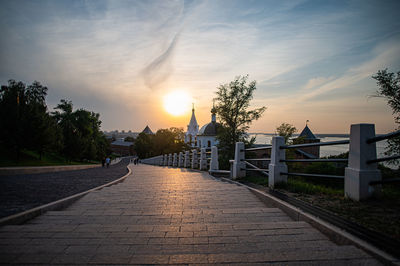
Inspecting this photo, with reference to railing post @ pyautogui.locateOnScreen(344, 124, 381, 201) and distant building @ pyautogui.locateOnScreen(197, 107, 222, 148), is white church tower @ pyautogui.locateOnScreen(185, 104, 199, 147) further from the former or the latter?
railing post @ pyautogui.locateOnScreen(344, 124, 381, 201)

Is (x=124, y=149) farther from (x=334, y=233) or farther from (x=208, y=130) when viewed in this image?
(x=334, y=233)

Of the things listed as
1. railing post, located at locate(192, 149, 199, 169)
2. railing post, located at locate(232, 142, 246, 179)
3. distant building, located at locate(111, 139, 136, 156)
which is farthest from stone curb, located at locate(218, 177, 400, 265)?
distant building, located at locate(111, 139, 136, 156)

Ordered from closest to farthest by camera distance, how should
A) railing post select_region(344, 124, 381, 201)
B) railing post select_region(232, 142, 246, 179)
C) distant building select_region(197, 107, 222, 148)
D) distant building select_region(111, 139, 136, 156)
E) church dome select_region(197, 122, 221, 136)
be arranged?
railing post select_region(344, 124, 381, 201) → railing post select_region(232, 142, 246, 179) → distant building select_region(197, 107, 222, 148) → church dome select_region(197, 122, 221, 136) → distant building select_region(111, 139, 136, 156)

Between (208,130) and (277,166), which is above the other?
(208,130)

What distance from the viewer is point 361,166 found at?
3.23m

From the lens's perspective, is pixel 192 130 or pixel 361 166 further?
pixel 192 130

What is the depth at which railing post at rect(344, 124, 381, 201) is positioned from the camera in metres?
3.20

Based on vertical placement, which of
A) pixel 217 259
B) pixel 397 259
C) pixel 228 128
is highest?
pixel 228 128

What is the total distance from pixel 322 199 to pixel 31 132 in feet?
91.2

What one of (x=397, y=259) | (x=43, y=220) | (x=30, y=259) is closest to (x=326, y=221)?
(x=397, y=259)

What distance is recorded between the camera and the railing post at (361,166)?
10.5ft

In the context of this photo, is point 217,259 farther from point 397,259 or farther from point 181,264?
point 397,259

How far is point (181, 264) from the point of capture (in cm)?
190

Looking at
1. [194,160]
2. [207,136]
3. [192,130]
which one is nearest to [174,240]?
[194,160]
